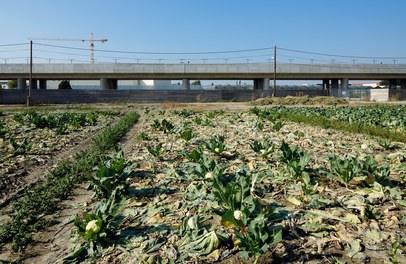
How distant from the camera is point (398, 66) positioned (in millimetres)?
64500

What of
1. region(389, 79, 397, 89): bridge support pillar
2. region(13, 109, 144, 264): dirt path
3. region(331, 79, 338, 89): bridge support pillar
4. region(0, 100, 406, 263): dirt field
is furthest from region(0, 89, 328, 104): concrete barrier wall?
region(389, 79, 397, 89): bridge support pillar

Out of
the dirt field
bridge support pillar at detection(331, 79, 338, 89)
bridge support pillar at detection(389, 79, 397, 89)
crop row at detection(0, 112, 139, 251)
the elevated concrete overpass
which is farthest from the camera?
bridge support pillar at detection(389, 79, 397, 89)

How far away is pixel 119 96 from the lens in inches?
1876

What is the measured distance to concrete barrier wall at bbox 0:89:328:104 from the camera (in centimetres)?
4688

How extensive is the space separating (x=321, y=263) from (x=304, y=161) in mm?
1960

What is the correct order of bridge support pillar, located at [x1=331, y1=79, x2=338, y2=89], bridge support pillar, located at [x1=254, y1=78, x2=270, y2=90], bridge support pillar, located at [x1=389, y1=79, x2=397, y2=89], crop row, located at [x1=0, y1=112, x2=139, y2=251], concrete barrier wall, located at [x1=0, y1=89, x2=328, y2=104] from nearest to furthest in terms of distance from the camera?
crop row, located at [x1=0, y1=112, x2=139, y2=251]
concrete barrier wall, located at [x1=0, y1=89, x2=328, y2=104]
bridge support pillar, located at [x1=254, y1=78, x2=270, y2=90]
bridge support pillar, located at [x1=331, y1=79, x2=338, y2=89]
bridge support pillar, located at [x1=389, y1=79, x2=397, y2=89]

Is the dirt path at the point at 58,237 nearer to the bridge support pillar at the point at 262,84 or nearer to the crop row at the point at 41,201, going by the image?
the crop row at the point at 41,201

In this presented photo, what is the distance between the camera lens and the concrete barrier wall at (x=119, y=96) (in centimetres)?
4688

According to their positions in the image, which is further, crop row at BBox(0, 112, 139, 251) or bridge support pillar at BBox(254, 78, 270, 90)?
bridge support pillar at BBox(254, 78, 270, 90)

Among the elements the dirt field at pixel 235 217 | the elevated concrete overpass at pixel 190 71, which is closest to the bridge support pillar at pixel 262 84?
the elevated concrete overpass at pixel 190 71

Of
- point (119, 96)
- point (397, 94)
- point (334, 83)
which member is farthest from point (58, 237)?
point (334, 83)

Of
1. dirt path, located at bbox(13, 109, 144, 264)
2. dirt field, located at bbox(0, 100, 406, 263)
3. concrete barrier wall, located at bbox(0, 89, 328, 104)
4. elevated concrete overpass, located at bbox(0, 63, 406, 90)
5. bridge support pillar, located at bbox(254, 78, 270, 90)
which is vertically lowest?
dirt path, located at bbox(13, 109, 144, 264)

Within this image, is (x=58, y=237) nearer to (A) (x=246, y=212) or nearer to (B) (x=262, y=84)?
(A) (x=246, y=212)

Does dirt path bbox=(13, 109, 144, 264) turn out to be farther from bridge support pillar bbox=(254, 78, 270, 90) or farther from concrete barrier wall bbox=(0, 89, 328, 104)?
bridge support pillar bbox=(254, 78, 270, 90)
